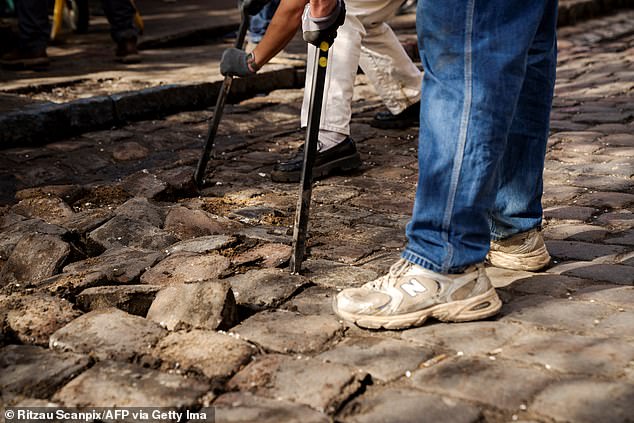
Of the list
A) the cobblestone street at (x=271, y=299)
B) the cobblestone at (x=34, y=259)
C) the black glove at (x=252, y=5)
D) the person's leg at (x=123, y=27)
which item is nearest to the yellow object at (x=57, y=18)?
the person's leg at (x=123, y=27)

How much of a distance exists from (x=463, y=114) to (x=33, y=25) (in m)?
4.96

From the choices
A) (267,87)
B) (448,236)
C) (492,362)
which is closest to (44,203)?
(448,236)

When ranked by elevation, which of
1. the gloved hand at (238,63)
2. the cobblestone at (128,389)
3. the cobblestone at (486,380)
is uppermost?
the gloved hand at (238,63)

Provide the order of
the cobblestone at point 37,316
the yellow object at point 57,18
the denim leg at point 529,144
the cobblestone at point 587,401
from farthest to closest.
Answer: the yellow object at point 57,18
the denim leg at point 529,144
the cobblestone at point 37,316
the cobblestone at point 587,401

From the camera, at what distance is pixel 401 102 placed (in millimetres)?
5262

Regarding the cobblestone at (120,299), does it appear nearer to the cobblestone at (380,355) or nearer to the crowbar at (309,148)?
the crowbar at (309,148)

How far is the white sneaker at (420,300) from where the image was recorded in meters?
2.46

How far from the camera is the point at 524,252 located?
2887mm

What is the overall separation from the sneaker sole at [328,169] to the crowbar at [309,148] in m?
1.33

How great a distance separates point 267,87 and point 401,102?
5.32 feet

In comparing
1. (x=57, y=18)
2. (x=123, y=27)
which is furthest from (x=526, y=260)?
(x=57, y=18)

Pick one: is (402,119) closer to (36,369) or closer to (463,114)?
(463,114)

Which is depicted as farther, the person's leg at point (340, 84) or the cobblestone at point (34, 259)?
the person's leg at point (340, 84)

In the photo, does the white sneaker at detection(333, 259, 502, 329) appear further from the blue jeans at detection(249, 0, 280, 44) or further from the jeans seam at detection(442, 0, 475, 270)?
the blue jeans at detection(249, 0, 280, 44)
